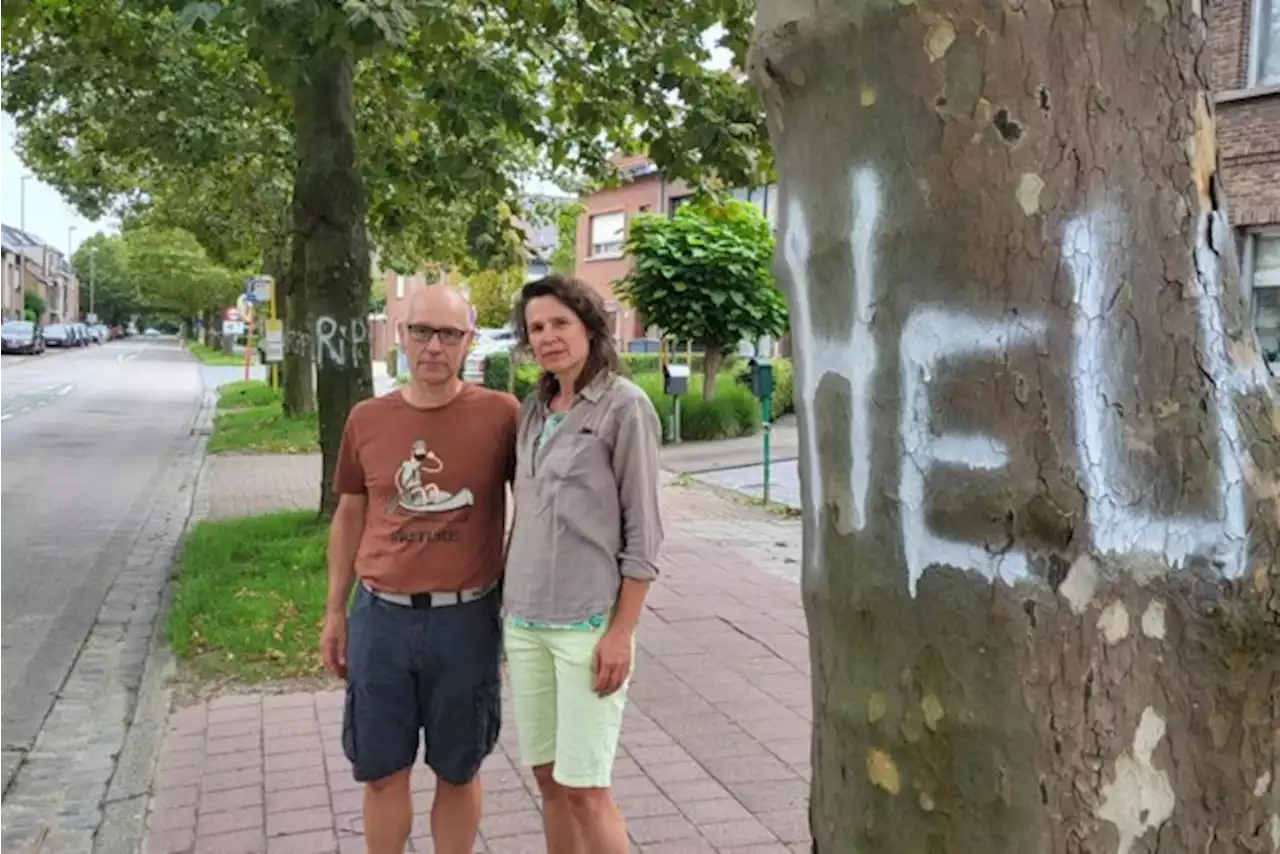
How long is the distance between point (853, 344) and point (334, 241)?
26.7 feet

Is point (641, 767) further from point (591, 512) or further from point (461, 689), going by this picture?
point (591, 512)

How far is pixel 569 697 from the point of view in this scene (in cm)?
A: 295

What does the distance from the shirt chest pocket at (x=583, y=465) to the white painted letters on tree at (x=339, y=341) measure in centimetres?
658

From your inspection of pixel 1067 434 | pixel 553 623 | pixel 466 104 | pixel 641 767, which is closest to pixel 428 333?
pixel 553 623

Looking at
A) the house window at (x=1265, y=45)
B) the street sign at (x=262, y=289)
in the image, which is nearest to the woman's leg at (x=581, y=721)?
the house window at (x=1265, y=45)

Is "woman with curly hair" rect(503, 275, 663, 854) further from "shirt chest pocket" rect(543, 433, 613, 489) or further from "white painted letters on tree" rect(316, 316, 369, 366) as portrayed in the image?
"white painted letters on tree" rect(316, 316, 369, 366)

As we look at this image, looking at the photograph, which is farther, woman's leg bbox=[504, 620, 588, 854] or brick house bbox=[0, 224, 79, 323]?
brick house bbox=[0, 224, 79, 323]

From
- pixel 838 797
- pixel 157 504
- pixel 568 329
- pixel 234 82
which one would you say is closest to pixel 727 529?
pixel 157 504

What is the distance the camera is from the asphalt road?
667 centimetres

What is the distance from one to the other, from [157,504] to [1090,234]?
41.6 feet

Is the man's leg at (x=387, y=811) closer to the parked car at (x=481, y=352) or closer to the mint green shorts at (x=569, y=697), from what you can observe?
the mint green shorts at (x=569, y=697)

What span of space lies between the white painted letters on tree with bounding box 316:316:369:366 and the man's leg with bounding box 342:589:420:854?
6.15m

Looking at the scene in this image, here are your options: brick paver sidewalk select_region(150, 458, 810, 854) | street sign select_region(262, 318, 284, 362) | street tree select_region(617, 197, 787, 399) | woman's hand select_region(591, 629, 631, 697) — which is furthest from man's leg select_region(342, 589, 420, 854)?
street sign select_region(262, 318, 284, 362)

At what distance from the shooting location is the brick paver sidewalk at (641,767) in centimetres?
412
